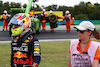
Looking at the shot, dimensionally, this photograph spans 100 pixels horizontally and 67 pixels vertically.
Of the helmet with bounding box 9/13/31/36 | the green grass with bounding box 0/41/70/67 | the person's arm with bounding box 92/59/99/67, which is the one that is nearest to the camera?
the person's arm with bounding box 92/59/99/67

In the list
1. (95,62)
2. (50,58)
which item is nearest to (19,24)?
(95,62)

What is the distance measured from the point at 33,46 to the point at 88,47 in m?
1.10

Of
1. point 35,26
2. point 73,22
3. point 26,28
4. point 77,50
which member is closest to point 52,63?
point 26,28

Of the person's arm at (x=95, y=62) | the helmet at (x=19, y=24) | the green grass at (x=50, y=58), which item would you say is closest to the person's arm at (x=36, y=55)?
the helmet at (x=19, y=24)

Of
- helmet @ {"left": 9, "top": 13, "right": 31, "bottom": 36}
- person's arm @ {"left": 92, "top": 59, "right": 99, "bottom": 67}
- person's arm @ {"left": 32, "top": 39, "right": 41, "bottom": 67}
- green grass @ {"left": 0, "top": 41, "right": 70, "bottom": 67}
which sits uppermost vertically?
helmet @ {"left": 9, "top": 13, "right": 31, "bottom": 36}

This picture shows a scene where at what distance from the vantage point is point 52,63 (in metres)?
9.45

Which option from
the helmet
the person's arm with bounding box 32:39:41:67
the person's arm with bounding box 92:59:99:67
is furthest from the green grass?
the person's arm with bounding box 92:59:99:67

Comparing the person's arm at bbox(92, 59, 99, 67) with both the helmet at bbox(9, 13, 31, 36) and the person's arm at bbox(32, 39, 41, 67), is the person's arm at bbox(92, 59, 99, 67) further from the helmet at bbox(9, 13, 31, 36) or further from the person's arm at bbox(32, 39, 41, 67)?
the helmet at bbox(9, 13, 31, 36)

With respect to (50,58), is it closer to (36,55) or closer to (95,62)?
(36,55)

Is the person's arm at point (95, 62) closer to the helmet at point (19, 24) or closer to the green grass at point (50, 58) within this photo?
the helmet at point (19, 24)

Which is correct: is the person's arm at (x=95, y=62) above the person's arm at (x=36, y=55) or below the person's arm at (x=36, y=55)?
above

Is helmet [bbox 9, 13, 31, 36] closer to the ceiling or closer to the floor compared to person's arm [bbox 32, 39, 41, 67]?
closer to the ceiling

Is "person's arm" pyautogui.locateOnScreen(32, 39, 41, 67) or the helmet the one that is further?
the helmet

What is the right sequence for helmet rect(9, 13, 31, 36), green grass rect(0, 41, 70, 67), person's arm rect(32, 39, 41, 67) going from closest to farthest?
1. person's arm rect(32, 39, 41, 67)
2. helmet rect(9, 13, 31, 36)
3. green grass rect(0, 41, 70, 67)
